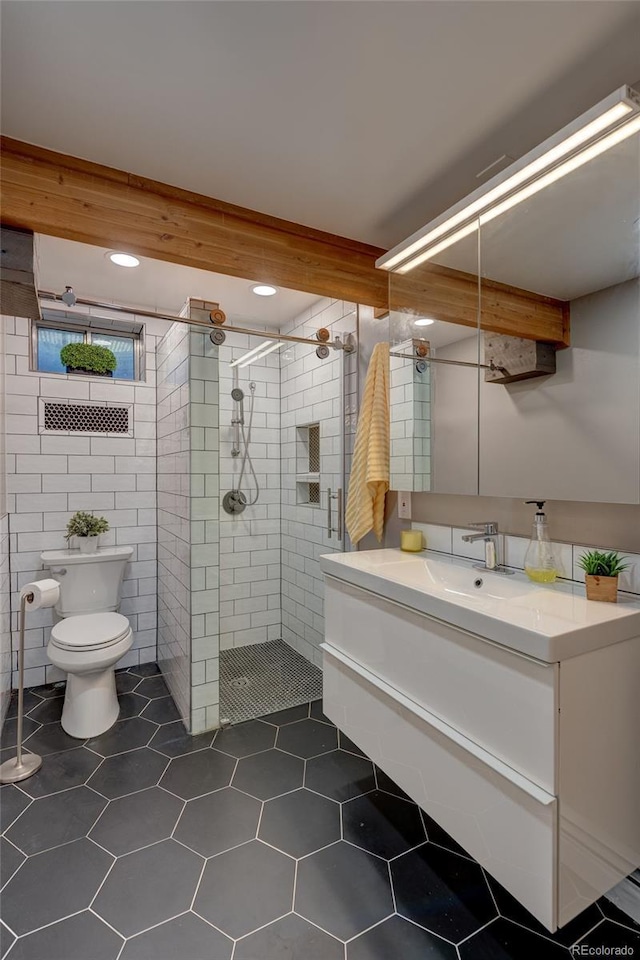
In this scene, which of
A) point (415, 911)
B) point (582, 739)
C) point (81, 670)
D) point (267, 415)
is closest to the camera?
point (582, 739)

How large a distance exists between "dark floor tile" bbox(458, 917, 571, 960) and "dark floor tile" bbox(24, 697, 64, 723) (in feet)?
7.06

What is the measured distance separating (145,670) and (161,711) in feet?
1.90

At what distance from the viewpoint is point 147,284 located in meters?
2.62

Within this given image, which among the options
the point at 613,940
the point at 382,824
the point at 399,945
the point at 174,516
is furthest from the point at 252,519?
the point at 613,940

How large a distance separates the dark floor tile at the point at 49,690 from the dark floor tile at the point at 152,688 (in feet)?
1.46

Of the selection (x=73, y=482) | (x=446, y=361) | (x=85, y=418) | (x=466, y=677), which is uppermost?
(x=446, y=361)

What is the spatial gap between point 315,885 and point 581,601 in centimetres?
124

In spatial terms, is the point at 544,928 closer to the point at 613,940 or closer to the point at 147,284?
the point at 613,940

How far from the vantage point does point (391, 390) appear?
2.22 meters

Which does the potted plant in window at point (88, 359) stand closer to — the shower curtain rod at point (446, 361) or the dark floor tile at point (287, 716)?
the shower curtain rod at point (446, 361)

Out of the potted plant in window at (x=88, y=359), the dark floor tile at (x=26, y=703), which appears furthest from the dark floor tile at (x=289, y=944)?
the potted plant in window at (x=88, y=359)

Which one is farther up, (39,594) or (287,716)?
(39,594)

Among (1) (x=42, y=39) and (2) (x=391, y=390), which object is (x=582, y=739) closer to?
(2) (x=391, y=390)

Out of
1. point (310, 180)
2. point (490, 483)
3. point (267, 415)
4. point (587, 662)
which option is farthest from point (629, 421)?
point (267, 415)
